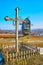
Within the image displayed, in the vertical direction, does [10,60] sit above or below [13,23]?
below

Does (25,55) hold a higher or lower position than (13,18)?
lower

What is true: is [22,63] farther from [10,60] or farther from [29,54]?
[29,54]

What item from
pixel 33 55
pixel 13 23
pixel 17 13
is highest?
pixel 17 13

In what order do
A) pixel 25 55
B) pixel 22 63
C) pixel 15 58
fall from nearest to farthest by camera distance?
pixel 22 63, pixel 15 58, pixel 25 55

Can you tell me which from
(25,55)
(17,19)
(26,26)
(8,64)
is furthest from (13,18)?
(26,26)

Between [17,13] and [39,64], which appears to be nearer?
[39,64]

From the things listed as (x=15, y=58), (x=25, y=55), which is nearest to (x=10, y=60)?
(x=15, y=58)

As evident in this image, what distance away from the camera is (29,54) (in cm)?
1814

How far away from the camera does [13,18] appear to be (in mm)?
18547

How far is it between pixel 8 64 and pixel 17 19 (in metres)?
6.54

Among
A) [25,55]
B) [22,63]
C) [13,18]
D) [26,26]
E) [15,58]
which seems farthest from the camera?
[26,26]

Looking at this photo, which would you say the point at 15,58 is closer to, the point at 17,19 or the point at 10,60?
the point at 10,60

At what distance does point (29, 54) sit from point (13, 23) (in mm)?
4438

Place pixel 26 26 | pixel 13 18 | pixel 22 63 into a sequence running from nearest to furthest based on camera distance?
pixel 22 63, pixel 13 18, pixel 26 26
